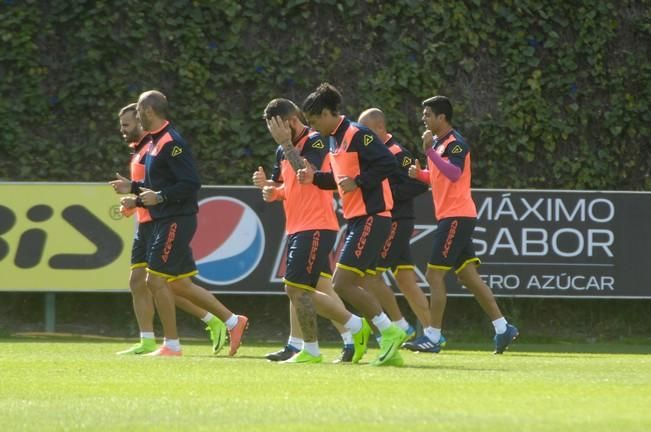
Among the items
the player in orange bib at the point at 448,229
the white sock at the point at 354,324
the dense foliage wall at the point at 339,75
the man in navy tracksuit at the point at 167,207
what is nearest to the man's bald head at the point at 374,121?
the player in orange bib at the point at 448,229

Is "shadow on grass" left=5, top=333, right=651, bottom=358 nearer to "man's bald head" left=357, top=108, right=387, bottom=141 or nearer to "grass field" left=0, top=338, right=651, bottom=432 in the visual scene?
"man's bald head" left=357, top=108, right=387, bottom=141

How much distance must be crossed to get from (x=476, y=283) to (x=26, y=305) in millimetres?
5686

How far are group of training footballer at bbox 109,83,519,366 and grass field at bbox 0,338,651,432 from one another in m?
0.44

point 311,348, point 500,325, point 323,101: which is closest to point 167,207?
point 311,348

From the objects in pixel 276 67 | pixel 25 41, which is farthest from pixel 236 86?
pixel 25 41

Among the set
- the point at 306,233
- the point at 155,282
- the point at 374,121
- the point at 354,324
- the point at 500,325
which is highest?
the point at 374,121

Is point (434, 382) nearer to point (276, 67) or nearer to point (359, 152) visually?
point (359, 152)

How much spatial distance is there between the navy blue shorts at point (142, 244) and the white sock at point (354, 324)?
2052 millimetres

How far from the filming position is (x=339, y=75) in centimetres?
1794

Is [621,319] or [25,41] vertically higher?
[25,41]

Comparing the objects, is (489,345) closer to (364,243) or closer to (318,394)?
(364,243)

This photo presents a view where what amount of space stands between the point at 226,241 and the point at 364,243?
15.9 ft

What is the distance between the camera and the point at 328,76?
17.9 meters

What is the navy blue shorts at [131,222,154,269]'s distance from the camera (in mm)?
12766
